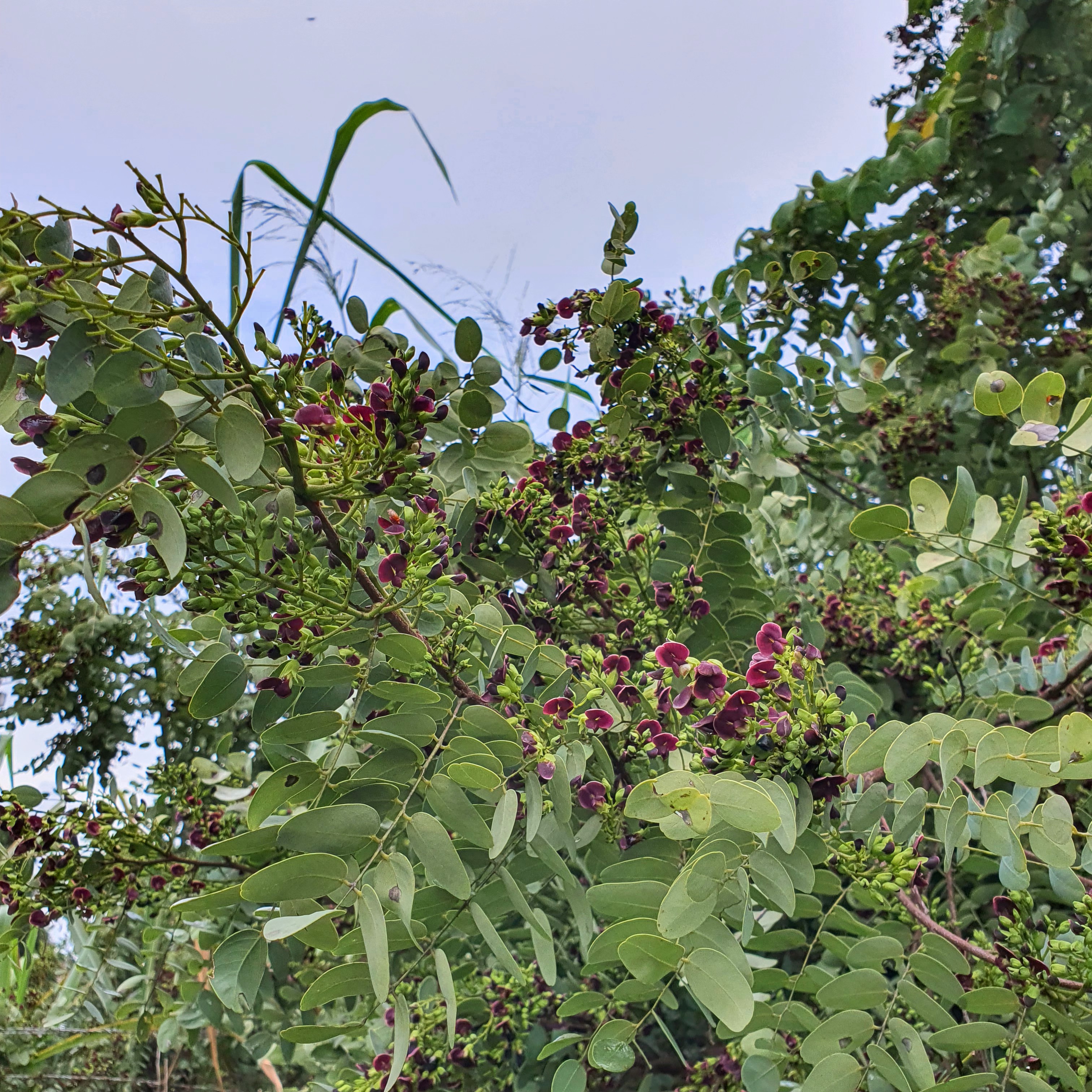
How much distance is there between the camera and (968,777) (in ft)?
4.35

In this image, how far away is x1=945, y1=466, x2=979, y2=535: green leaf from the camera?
1024mm

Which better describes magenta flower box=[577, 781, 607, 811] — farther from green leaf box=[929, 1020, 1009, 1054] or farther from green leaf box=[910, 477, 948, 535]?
green leaf box=[910, 477, 948, 535]

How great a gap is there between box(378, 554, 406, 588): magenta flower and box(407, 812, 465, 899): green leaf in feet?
0.69

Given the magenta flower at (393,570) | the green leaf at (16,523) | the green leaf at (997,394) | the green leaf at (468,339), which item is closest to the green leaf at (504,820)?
the magenta flower at (393,570)

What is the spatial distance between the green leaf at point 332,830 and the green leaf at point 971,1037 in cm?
60

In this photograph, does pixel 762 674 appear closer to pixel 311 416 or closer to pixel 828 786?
pixel 828 786

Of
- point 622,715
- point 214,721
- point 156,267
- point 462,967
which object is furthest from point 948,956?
point 214,721

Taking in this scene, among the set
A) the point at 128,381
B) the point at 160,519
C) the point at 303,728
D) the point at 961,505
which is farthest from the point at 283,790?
the point at 961,505

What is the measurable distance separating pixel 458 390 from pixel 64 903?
2.74ft

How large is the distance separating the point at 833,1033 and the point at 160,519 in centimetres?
81

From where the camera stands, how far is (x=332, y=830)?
698 millimetres

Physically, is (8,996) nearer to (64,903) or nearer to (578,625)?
(64,903)

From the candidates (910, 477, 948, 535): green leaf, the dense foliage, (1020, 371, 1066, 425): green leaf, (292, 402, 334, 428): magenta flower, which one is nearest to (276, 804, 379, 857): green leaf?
the dense foliage

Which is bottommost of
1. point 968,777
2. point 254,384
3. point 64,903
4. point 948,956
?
point 948,956
